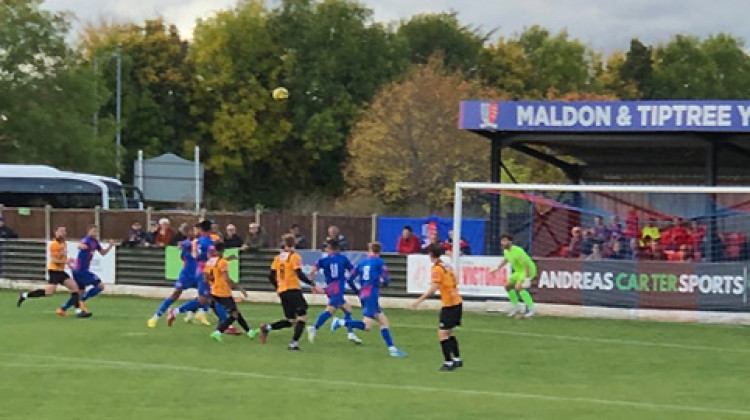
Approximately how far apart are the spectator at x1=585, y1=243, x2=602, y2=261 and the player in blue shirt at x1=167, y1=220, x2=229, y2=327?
8187mm

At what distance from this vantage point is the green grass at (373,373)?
13.5 meters

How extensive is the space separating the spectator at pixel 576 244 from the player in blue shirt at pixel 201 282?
8117 mm

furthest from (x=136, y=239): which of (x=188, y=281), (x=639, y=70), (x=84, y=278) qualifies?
(x=639, y=70)

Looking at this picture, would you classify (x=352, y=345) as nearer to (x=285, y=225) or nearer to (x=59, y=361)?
(x=59, y=361)

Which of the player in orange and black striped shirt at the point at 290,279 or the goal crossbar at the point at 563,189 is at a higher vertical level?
the goal crossbar at the point at 563,189

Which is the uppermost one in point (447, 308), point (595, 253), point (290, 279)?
point (595, 253)

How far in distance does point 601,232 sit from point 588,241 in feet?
1.35

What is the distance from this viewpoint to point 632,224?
28.0m

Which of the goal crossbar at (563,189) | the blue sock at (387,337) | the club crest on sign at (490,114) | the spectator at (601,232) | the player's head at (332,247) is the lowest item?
the blue sock at (387,337)

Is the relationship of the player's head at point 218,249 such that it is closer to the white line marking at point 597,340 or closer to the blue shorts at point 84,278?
the white line marking at point 597,340

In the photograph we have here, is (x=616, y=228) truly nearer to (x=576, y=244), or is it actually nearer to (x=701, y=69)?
(x=576, y=244)

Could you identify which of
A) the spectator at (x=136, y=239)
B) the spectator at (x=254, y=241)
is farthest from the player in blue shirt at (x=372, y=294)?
the spectator at (x=136, y=239)

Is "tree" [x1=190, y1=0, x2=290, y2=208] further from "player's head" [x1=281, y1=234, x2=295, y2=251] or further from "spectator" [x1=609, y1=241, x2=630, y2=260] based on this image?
"player's head" [x1=281, y1=234, x2=295, y2=251]

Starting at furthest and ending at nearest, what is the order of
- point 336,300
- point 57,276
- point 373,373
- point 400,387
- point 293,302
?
point 57,276 → point 336,300 → point 293,302 → point 373,373 → point 400,387
